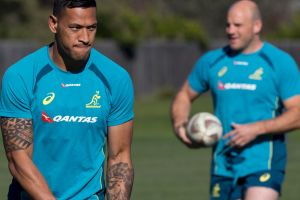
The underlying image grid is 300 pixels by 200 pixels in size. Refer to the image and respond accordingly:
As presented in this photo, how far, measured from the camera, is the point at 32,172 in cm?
669

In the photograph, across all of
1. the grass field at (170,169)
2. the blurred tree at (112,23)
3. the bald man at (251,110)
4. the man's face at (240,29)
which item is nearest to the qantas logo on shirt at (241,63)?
the bald man at (251,110)

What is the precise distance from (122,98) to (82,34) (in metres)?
0.56

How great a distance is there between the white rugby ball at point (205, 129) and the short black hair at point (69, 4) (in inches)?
118

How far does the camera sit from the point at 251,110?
965 cm

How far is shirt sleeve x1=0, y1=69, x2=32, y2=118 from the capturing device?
22.0 feet

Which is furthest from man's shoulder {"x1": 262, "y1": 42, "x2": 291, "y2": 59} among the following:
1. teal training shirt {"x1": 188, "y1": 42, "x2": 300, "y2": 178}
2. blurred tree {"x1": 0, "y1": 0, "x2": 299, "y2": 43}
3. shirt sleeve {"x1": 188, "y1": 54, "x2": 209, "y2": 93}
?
blurred tree {"x1": 0, "y1": 0, "x2": 299, "y2": 43}

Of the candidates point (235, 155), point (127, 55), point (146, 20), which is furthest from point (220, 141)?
point (146, 20)

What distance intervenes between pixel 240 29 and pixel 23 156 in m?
3.43

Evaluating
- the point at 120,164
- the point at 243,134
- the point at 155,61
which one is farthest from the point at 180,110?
the point at 155,61

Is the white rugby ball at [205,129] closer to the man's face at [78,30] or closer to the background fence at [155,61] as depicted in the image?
the man's face at [78,30]

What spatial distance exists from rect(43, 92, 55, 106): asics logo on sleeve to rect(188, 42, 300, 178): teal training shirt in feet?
10.1

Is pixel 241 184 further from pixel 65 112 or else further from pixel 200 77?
pixel 65 112

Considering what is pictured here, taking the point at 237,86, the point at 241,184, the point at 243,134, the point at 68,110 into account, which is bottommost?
the point at 241,184

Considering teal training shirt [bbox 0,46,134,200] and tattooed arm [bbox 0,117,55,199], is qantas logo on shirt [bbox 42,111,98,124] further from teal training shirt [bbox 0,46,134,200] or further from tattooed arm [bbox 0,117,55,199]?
tattooed arm [bbox 0,117,55,199]
